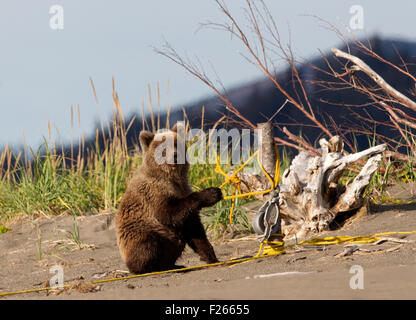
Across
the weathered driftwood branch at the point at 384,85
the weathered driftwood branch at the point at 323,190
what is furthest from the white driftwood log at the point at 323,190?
the weathered driftwood branch at the point at 384,85

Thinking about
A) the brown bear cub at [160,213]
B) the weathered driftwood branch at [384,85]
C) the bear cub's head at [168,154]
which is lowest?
the brown bear cub at [160,213]

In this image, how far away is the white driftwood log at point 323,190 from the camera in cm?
536

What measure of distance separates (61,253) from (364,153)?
12.5 ft

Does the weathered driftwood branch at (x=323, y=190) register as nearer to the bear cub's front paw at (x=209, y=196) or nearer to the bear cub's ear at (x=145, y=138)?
the bear cub's front paw at (x=209, y=196)

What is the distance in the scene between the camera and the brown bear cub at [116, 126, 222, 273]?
4168 millimetres

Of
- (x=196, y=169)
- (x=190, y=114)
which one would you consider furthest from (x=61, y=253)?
(x=190, y=114)

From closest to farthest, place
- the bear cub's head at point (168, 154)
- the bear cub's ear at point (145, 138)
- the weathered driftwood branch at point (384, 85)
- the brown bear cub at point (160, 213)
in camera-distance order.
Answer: the brown bear cub at point (160, 213) < the bear cub's head at point (168, 154) < the bear cub's ear at point (145, 138) < the weathered driftwood branch at point (384, 85)

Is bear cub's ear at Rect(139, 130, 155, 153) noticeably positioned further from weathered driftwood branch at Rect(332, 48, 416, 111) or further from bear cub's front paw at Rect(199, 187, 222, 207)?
weathered driftwood branch at Rect(332, 48, 416, 111)

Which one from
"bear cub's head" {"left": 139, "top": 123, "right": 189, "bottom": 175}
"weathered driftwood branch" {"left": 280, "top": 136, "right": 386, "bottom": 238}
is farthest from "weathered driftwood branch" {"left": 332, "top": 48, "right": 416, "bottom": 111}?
"bear cub's head" {"left": 139, "top": 123, "right": 189, "bottom": 175}

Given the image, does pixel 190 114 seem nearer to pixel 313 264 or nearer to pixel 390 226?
pixel 390 226

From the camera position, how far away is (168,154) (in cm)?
437

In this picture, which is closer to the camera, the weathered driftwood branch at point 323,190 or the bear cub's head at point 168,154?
the bear cub's head at point 168,154

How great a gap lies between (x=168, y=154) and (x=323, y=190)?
6.41 feet
